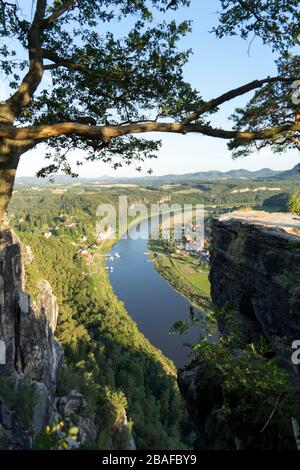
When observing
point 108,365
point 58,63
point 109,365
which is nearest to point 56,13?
point 58,63

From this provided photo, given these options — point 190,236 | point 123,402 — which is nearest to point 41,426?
point 123,402

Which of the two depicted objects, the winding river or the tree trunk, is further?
the winding river

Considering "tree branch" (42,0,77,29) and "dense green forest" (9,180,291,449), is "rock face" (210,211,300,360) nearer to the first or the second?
"dense green forest" (9,180,291,449)

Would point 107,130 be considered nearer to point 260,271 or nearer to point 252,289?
point 260,271

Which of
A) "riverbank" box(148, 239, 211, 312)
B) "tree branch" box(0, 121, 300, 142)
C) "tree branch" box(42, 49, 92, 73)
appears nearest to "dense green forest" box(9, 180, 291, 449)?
"tree branch" box(0, 121, 300, 142)

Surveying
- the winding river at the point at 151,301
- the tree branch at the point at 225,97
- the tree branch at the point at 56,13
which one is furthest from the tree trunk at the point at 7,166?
the winding river at the point at 151,301
